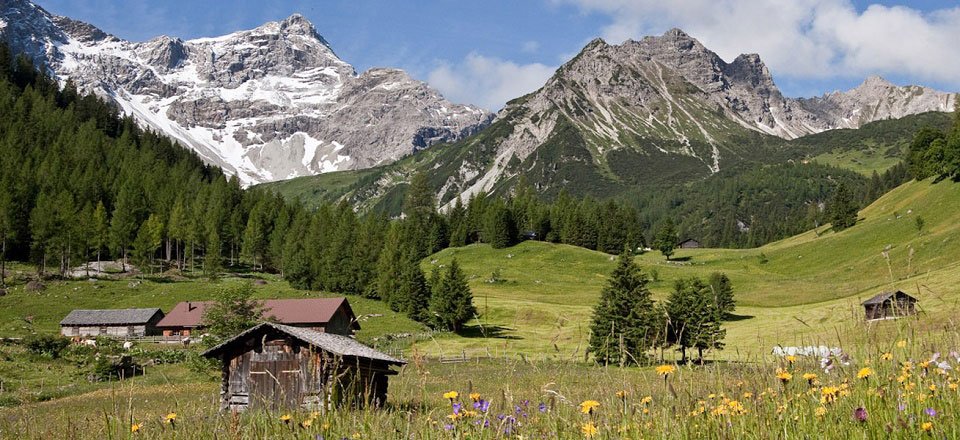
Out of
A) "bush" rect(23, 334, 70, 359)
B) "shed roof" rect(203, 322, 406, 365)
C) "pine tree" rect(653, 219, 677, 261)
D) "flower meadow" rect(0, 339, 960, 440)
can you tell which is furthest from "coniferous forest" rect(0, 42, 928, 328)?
"flower meadow" rect(0, 339, 960, 440)

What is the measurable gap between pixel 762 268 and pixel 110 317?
4176 inches

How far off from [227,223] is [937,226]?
400ft

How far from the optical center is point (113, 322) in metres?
78.2

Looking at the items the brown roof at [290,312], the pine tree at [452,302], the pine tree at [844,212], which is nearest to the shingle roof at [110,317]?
the brown roof at [290,312]

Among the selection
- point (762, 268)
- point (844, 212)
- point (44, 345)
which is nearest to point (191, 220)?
point (44, 345)

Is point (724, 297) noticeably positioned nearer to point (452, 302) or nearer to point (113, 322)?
point (452, 302)

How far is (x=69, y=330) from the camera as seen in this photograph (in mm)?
74188

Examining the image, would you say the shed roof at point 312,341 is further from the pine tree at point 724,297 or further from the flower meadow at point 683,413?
the pine tree at point 724,297

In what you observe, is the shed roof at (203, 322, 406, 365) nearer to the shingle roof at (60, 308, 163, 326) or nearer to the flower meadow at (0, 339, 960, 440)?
the flower meadow at (0, 339, 960, 440)

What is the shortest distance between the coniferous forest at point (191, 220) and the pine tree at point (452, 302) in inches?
13.6

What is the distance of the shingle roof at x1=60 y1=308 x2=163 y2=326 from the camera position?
7612cm

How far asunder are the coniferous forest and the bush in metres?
40.1

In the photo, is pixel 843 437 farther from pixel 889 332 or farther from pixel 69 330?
pixel 69 330

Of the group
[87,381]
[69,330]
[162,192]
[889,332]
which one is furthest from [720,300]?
[162,192]
